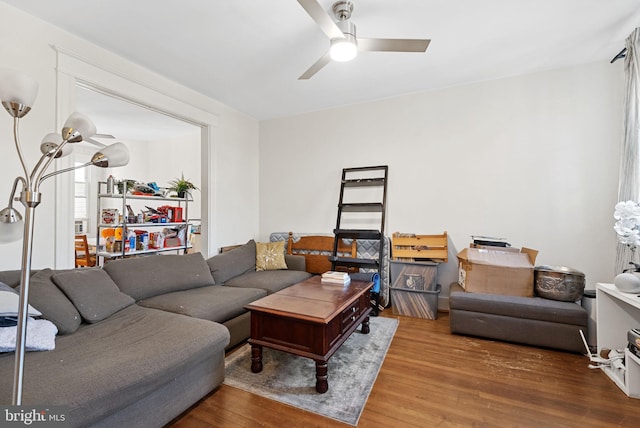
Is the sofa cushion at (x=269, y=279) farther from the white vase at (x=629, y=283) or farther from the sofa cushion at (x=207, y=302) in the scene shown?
the white vase at (x=629, y=283)

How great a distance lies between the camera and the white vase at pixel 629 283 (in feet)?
6.27

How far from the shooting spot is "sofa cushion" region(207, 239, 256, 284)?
10.1ft

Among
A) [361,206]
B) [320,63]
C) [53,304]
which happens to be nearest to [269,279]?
[361,206]

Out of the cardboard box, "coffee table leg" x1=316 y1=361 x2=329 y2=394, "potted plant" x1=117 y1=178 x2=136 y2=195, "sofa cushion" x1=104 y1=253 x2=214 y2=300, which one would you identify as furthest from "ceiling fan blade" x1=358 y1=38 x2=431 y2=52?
"potted plant" x1=117 y1=178 x2=136 y2=195

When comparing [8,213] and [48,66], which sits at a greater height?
[48,66]

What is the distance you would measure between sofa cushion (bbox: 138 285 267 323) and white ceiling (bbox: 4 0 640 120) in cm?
221

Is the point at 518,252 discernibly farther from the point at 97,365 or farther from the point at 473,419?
the point at 97,365

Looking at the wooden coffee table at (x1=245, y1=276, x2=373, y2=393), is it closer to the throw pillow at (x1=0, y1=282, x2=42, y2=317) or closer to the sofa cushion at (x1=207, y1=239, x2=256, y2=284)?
the sofa cushion at (x1=207, y1=239, x2=256, y2=284)

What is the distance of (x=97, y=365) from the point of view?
4.27 feet

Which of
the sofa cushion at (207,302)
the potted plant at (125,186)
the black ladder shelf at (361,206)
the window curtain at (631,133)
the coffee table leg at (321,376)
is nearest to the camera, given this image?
the coffee table leg at (321,376)

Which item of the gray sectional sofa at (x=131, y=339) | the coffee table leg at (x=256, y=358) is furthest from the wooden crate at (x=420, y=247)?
the coffee table leg at (x=256, y=358)

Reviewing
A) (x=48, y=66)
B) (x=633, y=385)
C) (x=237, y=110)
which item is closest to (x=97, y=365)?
(x=48, y=66)

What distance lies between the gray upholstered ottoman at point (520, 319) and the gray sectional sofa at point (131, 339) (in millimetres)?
1936

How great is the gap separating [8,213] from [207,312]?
148 centimetres
